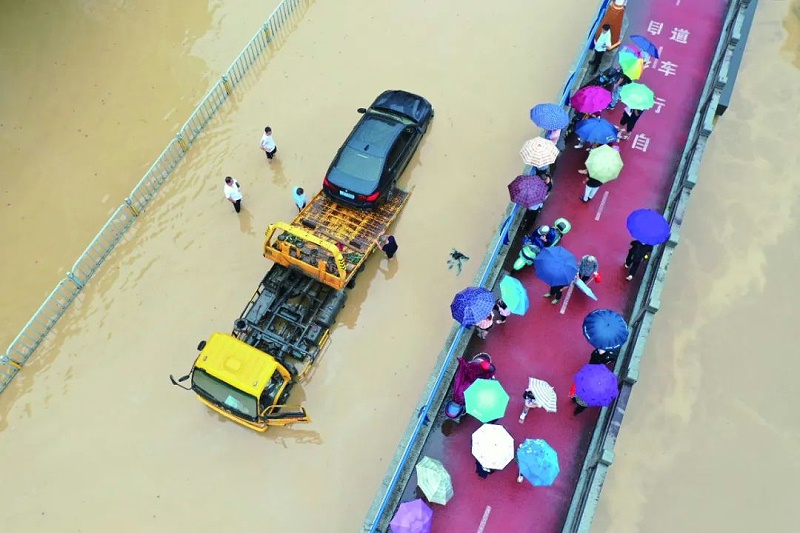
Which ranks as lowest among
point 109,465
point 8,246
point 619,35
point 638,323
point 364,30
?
point 109,465

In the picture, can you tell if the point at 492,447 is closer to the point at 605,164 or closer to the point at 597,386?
the point at 597,386

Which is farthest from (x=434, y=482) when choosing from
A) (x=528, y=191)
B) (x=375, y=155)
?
(x=375, y=155)

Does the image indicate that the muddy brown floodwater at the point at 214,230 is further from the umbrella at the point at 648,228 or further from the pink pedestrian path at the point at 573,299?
the umbrella at the point at 648,228

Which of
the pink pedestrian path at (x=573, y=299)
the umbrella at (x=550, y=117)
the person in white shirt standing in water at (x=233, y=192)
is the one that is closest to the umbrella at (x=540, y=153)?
the umbrella at (x=550, y=117)

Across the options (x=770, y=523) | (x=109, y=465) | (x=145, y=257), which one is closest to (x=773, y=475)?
(x=770, y=523)

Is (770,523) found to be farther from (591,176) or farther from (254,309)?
(254,309)
